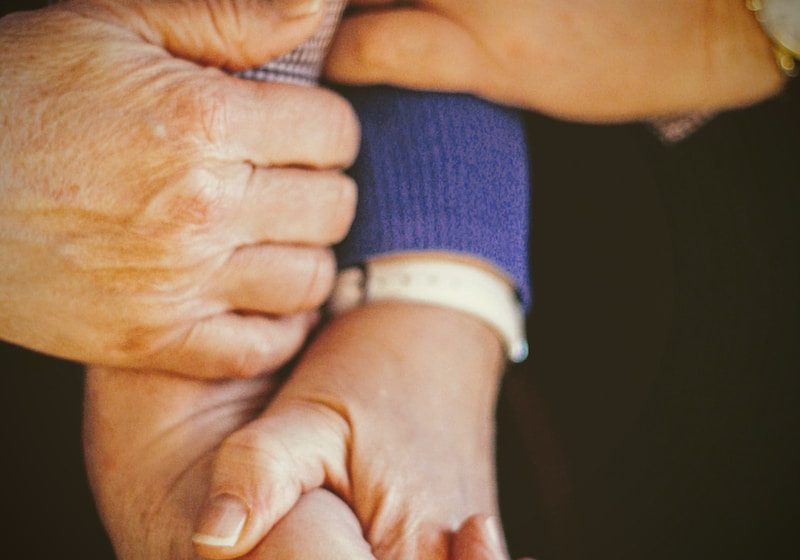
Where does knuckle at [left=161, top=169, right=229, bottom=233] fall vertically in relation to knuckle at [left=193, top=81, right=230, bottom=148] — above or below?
below

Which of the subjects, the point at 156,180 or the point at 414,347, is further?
the point at 414,347

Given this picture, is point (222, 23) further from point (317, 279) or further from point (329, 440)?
point (329, 440)

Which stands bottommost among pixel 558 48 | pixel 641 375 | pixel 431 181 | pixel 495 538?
pixel 641 375

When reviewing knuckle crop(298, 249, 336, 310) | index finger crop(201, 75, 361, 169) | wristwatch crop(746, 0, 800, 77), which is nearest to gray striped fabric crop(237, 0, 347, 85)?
index finger crop(201, 75, 361, 169)

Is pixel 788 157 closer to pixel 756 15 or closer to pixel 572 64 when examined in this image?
pixel 756 15

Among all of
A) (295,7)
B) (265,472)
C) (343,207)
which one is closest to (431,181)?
(343,207)

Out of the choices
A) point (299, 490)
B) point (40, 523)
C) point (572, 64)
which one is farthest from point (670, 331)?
point (40, 523)

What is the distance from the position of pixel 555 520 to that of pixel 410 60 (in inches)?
21.5

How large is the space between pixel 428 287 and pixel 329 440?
0.18 meters

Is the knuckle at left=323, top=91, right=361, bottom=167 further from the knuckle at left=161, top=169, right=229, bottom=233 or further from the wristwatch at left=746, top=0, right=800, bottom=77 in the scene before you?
the wristwatch at left=746, top=0, right=800, bottom=77

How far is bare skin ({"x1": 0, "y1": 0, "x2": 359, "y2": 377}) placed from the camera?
535 millimetres

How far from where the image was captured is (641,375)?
2.73 feet

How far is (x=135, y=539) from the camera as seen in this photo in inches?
23.2

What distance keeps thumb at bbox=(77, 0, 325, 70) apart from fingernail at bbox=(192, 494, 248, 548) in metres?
0.33
